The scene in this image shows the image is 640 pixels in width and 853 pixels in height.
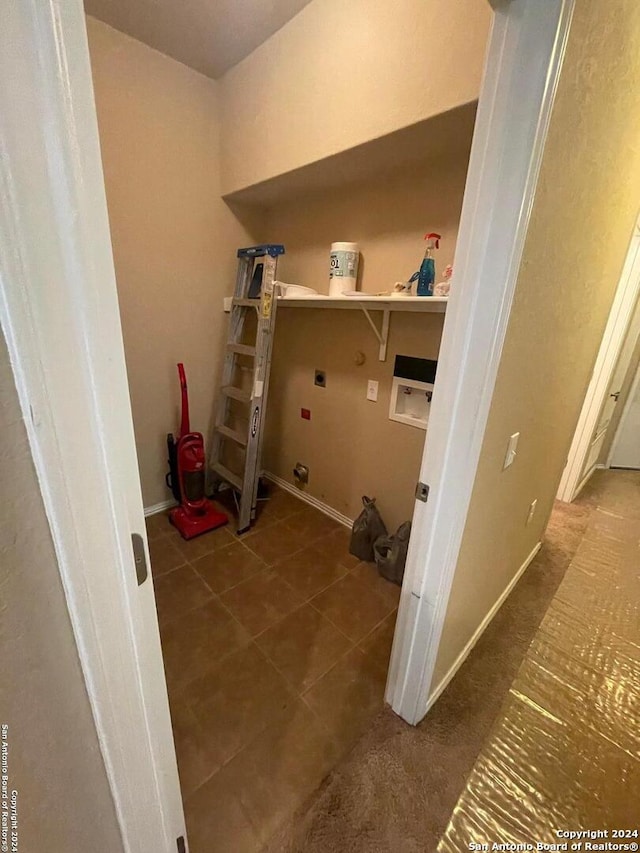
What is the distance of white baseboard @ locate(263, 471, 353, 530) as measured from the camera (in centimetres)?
237

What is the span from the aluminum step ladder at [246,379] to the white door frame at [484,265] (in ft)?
4.46

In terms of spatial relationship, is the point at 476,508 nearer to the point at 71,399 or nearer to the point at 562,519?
the point at 71,399

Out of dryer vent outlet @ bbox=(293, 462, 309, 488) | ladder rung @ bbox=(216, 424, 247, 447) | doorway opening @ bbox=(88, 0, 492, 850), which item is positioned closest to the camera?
doorway opening @ bbox=(88, 0, 492, 850)

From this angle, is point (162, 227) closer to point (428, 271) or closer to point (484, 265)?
point (428, 271)

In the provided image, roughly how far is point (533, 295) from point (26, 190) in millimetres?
1063

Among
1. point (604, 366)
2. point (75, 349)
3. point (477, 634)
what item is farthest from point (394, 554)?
point (604, 366)

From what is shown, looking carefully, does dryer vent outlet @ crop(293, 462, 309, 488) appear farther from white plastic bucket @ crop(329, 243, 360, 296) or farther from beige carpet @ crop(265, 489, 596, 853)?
beige carpet @ crop(265, 489, 596, 853)

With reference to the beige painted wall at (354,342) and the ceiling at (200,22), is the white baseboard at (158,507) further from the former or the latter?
the ceiling at (200,22)

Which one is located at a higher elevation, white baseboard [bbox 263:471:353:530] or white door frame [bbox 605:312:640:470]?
white door frame [bbox 605:312:640:470]

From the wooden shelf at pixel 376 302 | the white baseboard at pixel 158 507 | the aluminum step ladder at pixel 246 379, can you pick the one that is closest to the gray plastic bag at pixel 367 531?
the aluminum step ladder at pixel 246 379

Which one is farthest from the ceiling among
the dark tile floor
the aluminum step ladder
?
the dark tile floor

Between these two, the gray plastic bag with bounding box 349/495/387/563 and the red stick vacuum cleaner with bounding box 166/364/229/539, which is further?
the red stick vacuum cleaner with bounding box 166/364/229/539

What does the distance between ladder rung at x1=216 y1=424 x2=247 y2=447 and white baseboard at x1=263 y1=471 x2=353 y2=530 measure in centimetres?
56

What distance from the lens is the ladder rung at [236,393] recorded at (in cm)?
222
